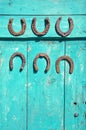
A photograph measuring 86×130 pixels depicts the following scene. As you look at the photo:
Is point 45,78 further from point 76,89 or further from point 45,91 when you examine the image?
point 76,89

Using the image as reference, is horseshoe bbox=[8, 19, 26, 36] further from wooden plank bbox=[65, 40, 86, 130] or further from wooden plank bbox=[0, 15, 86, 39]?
wooden plank bbox=[65, 40, 86, 130]

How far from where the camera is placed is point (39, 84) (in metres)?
2.83

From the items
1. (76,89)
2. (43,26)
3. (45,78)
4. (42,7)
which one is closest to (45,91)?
(45,78)

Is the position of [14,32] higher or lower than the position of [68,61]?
higher

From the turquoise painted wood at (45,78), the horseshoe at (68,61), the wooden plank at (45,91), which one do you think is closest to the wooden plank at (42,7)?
the turquoise painted wood at (45,78)

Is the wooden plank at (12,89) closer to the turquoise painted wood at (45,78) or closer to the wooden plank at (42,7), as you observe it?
the turquoise painted wood at (45,78)

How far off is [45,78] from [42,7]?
587mm

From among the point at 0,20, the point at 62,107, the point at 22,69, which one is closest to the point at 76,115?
the point at 62,107

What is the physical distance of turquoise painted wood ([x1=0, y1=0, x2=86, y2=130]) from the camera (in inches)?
109

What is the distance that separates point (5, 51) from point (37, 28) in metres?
0.33

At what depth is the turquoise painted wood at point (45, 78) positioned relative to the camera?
2.78 meters

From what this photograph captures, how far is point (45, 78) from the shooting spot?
9.27 feet

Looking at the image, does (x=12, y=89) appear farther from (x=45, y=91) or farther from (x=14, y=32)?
(x=14, y=32)

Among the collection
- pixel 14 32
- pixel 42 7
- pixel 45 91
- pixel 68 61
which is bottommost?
pixel 45 91
